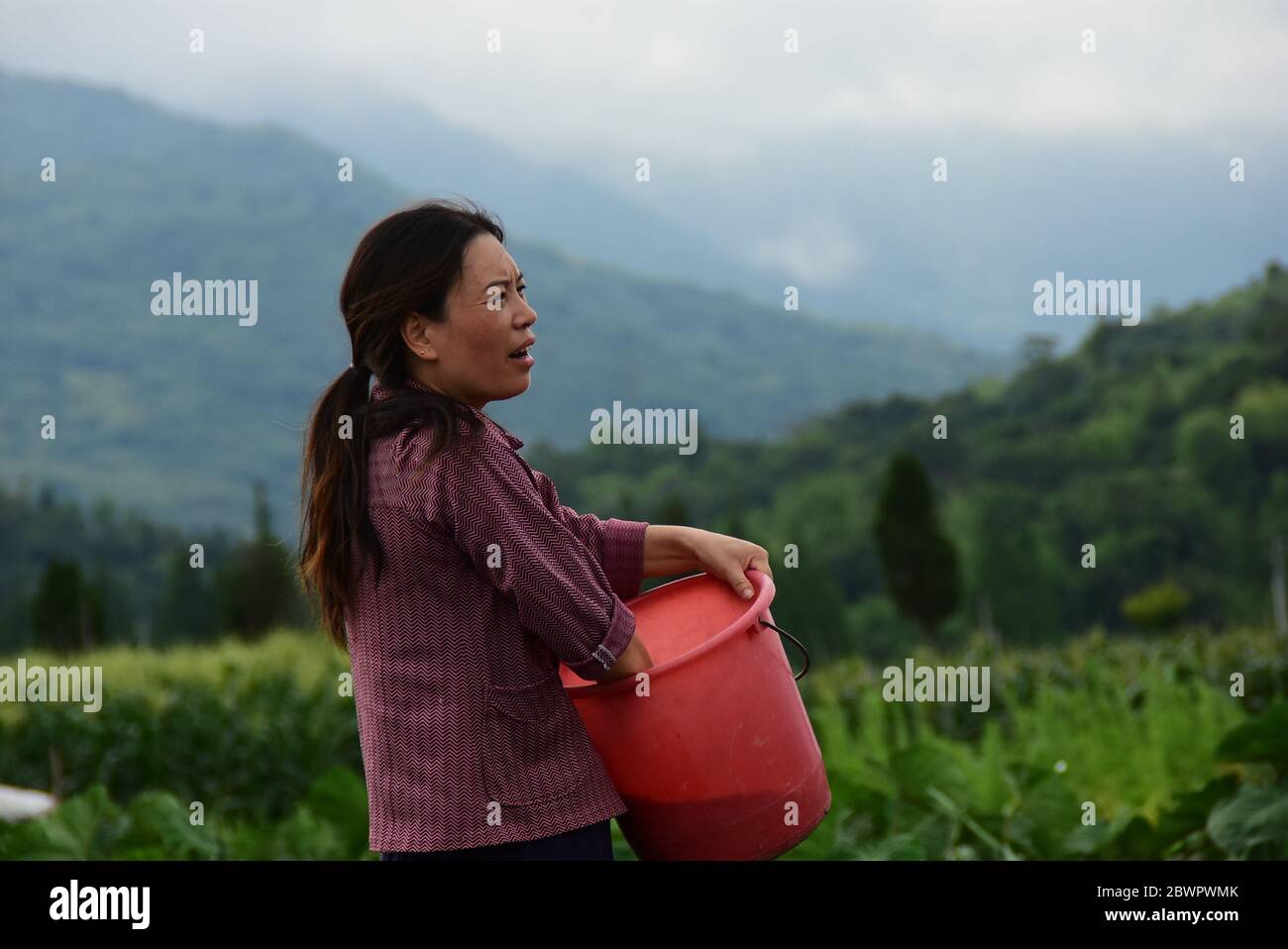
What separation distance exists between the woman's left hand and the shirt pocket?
356 mm

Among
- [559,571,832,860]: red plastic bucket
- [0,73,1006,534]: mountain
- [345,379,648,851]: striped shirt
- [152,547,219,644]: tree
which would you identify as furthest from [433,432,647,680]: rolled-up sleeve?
[0,73,1006,534]: mountain

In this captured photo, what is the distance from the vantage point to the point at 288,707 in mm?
8672

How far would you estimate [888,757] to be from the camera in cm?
407

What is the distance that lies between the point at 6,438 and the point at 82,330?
2090 cm

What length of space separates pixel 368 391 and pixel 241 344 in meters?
138

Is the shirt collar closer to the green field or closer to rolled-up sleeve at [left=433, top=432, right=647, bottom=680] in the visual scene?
rolled-up sleeve at [left=433, top=432, right=647, bottom=680]

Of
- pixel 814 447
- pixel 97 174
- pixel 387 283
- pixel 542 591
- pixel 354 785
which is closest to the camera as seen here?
pixel 542 591

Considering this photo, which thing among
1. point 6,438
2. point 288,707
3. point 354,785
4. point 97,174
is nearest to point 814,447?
point 288,707

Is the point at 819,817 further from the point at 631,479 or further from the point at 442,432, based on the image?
the point at 631,479

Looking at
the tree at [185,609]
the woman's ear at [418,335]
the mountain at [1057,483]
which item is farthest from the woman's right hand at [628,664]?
the tree at [185,609]

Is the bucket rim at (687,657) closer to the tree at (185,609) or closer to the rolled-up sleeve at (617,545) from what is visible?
the rolled-up sleeve at (617,545)

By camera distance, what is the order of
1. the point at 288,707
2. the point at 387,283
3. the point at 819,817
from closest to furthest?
the point at 387,283, the point at 819,817, the point at 288,707

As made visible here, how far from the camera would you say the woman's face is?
202cm

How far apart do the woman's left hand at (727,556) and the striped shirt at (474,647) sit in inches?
11.2
